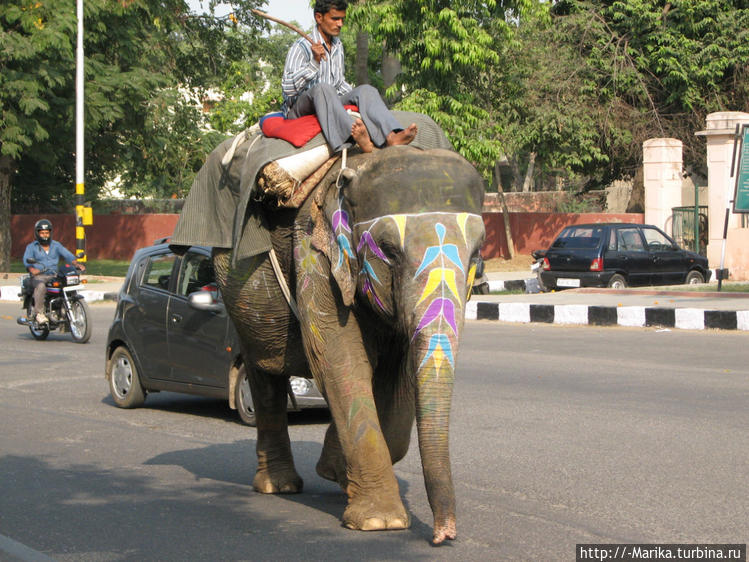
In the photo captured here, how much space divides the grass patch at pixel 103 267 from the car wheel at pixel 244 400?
77.7 feet

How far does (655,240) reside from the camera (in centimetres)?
2102

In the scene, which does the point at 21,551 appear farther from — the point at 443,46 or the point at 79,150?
the point at 79,150

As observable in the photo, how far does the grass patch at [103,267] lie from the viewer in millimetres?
32281

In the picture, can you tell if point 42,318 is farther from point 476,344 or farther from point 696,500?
point 696,500

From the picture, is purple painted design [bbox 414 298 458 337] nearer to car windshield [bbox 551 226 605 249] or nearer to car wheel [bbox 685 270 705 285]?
car windshield [bbox 551 226 605 249]

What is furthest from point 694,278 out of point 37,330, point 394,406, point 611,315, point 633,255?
point 394,406

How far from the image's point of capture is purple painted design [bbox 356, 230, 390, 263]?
430cm

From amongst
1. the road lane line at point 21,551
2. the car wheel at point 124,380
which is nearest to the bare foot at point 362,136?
the road lane line at point 21,551

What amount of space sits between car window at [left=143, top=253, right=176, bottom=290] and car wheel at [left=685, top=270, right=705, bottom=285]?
14.5 metres

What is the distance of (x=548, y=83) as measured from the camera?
30078mm

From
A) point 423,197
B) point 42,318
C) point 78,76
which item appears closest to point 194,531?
point 423,197

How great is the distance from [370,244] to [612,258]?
54.3ft

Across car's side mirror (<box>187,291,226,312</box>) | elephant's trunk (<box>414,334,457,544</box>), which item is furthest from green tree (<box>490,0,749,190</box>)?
elephant's trunk (<box>414,334,457,544</box>)

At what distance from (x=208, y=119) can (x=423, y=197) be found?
31.5 meters
